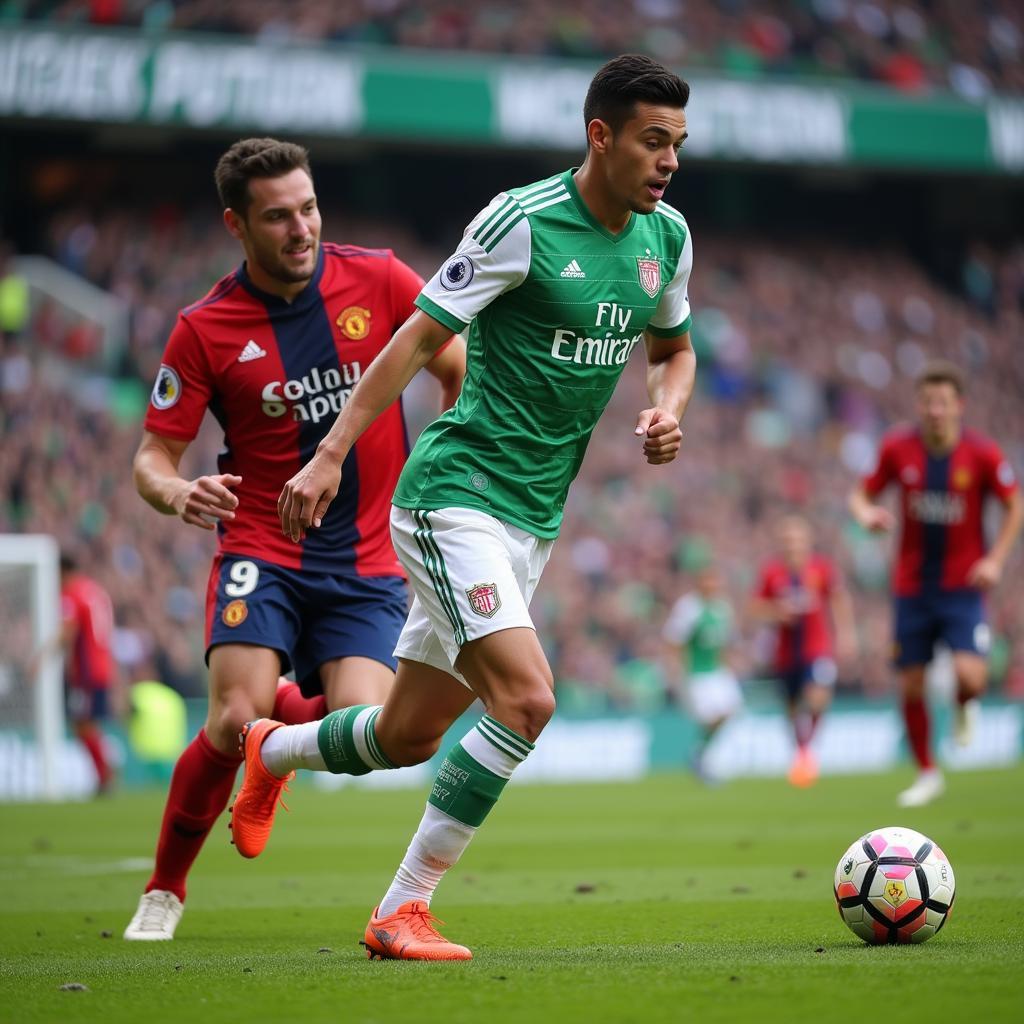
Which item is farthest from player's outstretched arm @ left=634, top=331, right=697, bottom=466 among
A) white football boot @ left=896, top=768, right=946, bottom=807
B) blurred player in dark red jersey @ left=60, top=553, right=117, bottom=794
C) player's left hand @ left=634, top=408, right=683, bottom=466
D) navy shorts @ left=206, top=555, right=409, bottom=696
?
blurred player in dark red jersey @ left=60, top=553, right=117, bottom=794

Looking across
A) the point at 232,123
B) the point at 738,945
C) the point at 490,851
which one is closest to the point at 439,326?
the point at 738,945

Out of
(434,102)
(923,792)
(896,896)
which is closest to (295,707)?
(896,896)

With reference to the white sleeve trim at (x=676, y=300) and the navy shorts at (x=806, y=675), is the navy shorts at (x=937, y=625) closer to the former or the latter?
the navy shorts at (x=806, y=675)

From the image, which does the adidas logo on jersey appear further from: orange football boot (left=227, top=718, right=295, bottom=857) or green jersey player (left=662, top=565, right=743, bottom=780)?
green jersey player (left=662, top=565, right=743, bottom=780)

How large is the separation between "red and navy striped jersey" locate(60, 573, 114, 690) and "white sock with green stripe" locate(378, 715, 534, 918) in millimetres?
11893

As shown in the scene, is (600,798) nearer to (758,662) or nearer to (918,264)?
(758,662)

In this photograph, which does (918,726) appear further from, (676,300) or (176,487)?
(176,487)

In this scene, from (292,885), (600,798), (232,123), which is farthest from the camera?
(232,123)

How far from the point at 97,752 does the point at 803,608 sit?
6.95 m

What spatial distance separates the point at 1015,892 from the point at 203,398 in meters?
3.48

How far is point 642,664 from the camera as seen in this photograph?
22188mm

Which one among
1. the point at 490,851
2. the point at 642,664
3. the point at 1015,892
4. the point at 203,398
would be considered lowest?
the point at 642,664

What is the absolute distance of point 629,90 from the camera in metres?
4.85

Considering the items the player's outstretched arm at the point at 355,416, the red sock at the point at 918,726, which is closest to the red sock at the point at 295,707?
the player's outstretched arm at the point at 355,416
